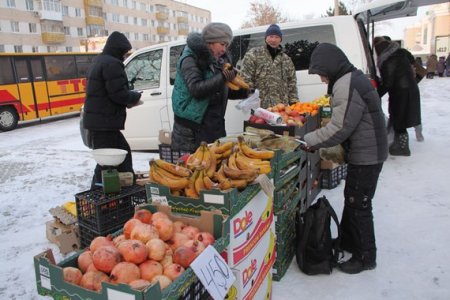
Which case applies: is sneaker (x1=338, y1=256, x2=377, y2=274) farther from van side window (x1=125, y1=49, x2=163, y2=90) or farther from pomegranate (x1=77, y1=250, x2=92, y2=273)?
van side window (x1=125, y1=49, x2=163, y2=90)

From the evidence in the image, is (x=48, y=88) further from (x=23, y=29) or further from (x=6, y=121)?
(x=23, y=29)

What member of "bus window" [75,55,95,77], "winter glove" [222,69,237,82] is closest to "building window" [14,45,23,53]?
"bus window" [75,55,95,77]

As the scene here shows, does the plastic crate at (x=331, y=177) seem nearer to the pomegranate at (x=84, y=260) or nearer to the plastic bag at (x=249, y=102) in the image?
the plastic bag at (x=249, y=102)

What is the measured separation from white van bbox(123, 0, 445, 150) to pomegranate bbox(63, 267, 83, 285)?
419cm

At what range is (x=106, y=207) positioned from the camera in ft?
9.63

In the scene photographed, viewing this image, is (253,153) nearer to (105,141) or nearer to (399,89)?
(105,141)

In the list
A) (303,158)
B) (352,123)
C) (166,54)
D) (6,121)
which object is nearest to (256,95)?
(303,158)

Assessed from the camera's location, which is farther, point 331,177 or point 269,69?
point 331,177

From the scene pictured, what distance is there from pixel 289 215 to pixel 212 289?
5.59 feet

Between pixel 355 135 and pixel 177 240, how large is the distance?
173 cm

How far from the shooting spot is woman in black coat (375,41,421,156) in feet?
20.5

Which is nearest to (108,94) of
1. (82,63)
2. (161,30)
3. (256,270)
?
(256,270)

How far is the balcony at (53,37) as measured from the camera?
41.7 m

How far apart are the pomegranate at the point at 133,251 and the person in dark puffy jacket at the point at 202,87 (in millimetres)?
1820
